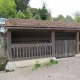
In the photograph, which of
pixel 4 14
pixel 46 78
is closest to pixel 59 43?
pixel 46 78

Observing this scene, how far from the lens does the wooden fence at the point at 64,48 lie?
37.3ft

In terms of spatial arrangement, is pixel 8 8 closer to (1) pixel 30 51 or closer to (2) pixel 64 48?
(1) pixel 30 51

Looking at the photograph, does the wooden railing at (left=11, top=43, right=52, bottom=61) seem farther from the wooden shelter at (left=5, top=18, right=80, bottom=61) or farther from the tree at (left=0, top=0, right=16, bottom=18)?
the tree at (left=0, top=0, right=16, bottom=18)

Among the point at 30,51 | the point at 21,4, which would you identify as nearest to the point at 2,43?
the point at 30,51

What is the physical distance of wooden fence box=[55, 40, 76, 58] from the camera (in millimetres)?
11367

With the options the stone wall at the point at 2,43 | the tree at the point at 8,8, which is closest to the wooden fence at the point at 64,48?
the stone wall at the point at 2,43

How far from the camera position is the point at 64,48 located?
11.5m

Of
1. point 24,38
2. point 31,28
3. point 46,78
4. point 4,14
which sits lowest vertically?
point 46,78

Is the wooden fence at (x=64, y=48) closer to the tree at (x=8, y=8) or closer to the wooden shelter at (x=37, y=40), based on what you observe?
the wooden shelter at (x=37, y=40)

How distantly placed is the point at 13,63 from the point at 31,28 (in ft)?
8.71

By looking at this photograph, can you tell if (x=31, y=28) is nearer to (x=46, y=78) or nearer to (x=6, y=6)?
(x=46, y=78)

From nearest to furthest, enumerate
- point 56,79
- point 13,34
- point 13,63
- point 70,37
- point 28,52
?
point 56,79, point 13,63, point 28,52, point 13,34, point 70,37

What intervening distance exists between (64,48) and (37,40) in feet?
7.46

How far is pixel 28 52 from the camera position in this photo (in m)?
10.7
